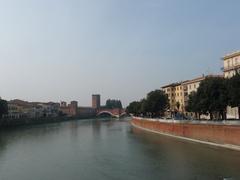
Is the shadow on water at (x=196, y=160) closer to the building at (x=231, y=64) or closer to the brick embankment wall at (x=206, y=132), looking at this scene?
the brick embankment wall at (x=206, y=132)

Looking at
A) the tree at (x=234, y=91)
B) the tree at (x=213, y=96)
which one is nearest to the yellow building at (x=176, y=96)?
the tree at (x=213, y=96)

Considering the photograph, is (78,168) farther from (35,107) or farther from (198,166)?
(35,107)

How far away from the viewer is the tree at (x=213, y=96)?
5128 cm

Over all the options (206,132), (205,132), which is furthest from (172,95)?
(206,132)

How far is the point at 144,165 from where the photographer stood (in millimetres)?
35719

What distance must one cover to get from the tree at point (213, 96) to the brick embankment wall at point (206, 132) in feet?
10.2

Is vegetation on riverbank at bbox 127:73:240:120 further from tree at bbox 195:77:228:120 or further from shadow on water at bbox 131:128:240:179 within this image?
shadow on water at bbox 131:128:240:179

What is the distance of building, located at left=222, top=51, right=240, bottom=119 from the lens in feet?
205

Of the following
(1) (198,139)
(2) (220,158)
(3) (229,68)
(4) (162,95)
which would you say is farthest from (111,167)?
(4) (162,95)

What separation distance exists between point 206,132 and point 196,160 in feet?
41.2

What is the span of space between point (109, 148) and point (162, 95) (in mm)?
44529

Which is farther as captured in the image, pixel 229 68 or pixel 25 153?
pixel 229 68

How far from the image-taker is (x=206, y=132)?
48.5 meters

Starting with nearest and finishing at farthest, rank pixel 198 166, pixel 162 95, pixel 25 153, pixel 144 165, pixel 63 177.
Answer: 1. pixel 63 177
2. pixel 198 166
3. pixel 144 165
4. pixel 25 153
5. pixel 162 95
